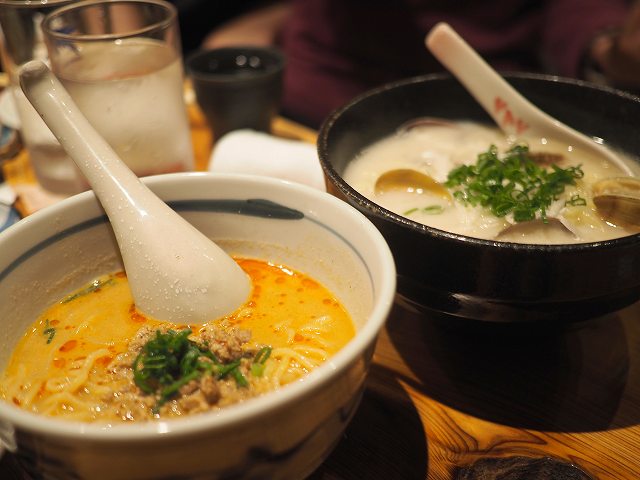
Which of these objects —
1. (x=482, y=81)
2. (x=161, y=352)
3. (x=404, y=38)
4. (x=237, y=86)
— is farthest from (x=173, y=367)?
(x=404, y=38)

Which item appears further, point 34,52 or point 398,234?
point 34,52

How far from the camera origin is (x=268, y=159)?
153 centimetres

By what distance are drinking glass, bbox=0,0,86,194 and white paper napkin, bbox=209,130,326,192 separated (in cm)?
37

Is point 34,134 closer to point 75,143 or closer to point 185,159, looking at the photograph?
point 185,159

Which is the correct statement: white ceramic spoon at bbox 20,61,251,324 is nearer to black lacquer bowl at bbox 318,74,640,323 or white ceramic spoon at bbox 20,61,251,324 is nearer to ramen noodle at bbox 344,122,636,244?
black lacquer bowl at bbox 318,74,640,323

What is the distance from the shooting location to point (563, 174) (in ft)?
3.94

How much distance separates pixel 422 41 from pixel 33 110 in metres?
1.57

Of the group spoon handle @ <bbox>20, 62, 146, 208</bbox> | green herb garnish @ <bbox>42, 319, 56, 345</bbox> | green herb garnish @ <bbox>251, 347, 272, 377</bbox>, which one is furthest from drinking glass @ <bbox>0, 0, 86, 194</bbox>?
green herb garnish @ <bbox>251, 347, 272, 377</bbox>

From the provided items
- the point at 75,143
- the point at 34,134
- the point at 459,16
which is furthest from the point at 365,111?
the point at 459,16

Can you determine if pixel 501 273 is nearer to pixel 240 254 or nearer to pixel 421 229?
pixel 421 229

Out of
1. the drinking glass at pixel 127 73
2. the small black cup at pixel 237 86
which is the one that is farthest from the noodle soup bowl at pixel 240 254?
the small black cup at pixel 237 86

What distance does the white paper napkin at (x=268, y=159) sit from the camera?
1497 millimetres

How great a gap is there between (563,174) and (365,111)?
44cm

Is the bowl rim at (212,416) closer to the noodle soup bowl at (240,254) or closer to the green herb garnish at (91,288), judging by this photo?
the noodle soup bowl at (240,254)
